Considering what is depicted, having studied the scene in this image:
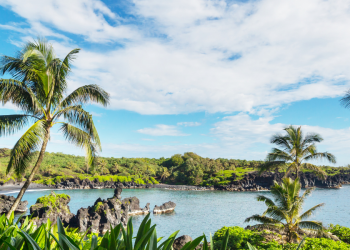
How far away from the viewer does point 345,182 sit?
77.9 metres

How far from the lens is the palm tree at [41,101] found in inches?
285

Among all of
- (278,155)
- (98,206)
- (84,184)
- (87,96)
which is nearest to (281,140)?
(278,155)

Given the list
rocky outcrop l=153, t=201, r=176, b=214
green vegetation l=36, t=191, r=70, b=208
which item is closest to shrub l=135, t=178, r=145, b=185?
rocky outcrop l=153, t=201, r=176, b=214

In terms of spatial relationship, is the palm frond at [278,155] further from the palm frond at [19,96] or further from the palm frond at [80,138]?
the palm frond at [19,96]

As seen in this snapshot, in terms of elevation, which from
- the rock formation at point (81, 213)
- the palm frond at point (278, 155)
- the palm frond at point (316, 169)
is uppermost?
the palm frond at point (278, 155)

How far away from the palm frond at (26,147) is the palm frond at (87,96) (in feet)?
4.30

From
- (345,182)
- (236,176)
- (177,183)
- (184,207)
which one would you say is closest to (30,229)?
(184,207)

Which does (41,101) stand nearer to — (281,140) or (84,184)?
(281,140)

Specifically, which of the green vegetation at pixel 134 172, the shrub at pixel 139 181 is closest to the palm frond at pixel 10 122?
the green vegetation at pixel 134 172

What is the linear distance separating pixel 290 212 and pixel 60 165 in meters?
72.3

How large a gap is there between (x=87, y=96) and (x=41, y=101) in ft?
5.48

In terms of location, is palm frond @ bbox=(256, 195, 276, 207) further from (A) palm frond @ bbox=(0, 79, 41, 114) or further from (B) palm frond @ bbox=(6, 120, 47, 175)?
(A) palm frond @ bbox=(0, 79, 41, 114)

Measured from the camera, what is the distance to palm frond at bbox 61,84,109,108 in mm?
8462

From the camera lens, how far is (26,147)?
6742mm
